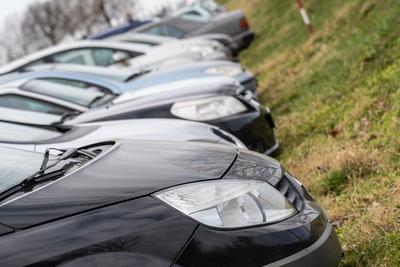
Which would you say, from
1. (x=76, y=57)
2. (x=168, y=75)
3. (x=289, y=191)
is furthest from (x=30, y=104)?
(x=289, y=191)

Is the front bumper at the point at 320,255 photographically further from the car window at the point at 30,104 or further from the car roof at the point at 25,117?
the car window at the point at 30,104

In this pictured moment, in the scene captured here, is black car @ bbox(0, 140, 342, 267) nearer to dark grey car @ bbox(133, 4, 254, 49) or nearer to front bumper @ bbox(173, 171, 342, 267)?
front bumper @ bbox(173, 171, 342, 267)

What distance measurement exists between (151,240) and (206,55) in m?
8.56

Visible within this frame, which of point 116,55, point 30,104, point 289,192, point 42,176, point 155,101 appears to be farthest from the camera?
point 116,55

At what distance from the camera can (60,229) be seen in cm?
239

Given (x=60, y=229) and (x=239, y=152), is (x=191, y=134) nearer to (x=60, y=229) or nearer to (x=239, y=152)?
(x=239, y=152)

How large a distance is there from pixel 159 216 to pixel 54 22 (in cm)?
5891

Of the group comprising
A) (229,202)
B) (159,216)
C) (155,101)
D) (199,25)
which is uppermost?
(159,216)

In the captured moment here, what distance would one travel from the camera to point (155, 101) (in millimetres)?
5641

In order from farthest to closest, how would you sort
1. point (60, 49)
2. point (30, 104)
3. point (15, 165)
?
point (60, 49) < point (30, 104) < point (15, 165)

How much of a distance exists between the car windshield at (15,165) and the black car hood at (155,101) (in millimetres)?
2051

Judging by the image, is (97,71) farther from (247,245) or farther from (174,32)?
(174,32)

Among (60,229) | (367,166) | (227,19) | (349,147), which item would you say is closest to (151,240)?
(60,229)

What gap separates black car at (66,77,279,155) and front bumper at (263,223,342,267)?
242 cm
